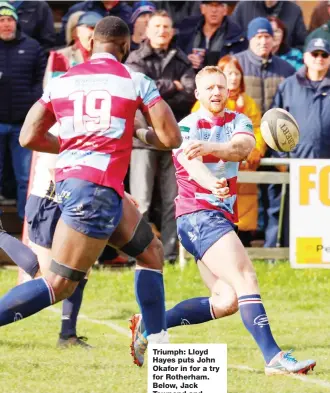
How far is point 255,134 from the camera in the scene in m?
12.1

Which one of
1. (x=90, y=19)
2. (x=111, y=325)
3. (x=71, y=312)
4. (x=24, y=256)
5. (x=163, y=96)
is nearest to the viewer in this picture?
(x=24, y=256)

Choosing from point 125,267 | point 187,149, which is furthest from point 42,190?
point 125,267

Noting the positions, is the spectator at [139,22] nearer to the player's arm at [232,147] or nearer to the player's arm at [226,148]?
the player's arm at [232,147]

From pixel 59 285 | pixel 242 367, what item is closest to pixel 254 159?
pixel 242 367

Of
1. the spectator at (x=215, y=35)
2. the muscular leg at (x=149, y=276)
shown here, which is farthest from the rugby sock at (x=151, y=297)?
the spectator at (x=215, y=35)

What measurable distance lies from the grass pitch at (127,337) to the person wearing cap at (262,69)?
1310 mm

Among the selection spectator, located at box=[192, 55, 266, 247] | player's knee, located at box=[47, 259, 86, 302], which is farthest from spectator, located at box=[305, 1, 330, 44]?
player's knee, located at box=[47, 259, 86, 302]

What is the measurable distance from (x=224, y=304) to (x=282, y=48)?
21.0ft

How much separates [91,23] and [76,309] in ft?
13.7

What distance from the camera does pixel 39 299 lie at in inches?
265

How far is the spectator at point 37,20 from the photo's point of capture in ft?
43.5

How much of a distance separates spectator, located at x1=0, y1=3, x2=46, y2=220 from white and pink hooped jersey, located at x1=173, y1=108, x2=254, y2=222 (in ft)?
16.2

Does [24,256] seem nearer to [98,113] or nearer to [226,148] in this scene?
[226,148]

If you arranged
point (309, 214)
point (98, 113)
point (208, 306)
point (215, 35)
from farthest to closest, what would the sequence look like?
point (215, 35), point (309, 214), point (208, 306), point (98, 113)
